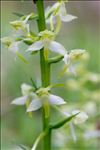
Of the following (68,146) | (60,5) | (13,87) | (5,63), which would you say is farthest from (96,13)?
(60,5)

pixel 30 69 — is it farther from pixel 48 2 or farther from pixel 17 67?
pixel 48 2

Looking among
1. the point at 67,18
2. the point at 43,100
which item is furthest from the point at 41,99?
the point at 67,18

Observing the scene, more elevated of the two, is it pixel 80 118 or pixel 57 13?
pixel 57 13

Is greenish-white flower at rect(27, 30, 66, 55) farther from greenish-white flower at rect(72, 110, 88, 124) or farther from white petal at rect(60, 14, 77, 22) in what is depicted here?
greenish-white flower at rect(72, 110, 88, 124)

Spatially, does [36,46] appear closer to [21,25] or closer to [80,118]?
[21,25]

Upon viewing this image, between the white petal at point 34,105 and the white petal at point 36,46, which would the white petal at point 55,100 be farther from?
the white petal at point 36,46

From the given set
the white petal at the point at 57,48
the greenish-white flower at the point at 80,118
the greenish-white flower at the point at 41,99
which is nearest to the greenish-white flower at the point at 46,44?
the white petal at the point at 57,48

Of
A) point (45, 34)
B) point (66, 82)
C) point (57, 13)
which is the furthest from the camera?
point (66, 82)
